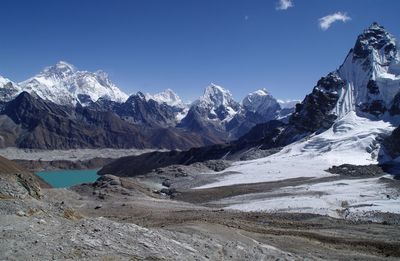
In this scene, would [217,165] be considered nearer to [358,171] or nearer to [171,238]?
[358,171]

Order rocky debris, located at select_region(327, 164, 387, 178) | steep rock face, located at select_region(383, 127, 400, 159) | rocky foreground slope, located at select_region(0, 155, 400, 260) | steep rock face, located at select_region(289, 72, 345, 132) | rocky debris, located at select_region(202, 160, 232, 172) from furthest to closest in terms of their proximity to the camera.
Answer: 1. steep rock face, located at select_region(289, 72, 345, 132)
2. steep rock face, located at select_region(383, 127, 400, 159)
3. rocky debris, located at select_region(202, 160, 232, 172)
4. rocky debris, located at select_region(327, 164, 387, 178)
5. rocky foreground slope, located at select_region(0, 155, 400, 260)

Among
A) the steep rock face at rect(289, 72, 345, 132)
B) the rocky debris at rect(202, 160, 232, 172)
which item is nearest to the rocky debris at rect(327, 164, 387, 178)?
the rocky debris at rect(202, 160, 232, 172)

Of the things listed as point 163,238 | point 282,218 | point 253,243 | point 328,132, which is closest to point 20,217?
point 163,238

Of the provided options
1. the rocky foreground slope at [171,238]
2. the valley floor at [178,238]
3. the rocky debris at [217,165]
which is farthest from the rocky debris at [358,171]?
the rocky foreground slope at [171,238]

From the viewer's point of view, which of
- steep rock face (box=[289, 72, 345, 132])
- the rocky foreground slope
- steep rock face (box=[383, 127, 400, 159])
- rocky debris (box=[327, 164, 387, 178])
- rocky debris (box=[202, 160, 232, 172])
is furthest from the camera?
steep rock face (box=[289, 72, 345, 132])

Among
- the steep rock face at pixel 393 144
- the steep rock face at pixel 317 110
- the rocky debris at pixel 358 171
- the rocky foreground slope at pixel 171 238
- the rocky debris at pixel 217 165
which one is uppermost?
the steep rock face at pixel 317 110

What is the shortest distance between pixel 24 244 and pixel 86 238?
296 centimetres

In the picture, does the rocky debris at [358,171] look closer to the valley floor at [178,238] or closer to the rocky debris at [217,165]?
the rocky debris at [217,165]

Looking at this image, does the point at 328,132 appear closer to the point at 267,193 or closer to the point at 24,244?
the point at 267,193

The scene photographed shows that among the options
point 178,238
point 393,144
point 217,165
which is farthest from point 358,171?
point 178,238

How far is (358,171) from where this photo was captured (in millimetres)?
106875

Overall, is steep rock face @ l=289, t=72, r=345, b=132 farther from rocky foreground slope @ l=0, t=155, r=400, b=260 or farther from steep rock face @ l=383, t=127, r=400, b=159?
rocky foreground slope @ l=0, t=155, r=400, b=260

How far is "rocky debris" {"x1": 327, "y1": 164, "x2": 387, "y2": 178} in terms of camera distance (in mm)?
103231

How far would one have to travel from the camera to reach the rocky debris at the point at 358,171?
339ft
